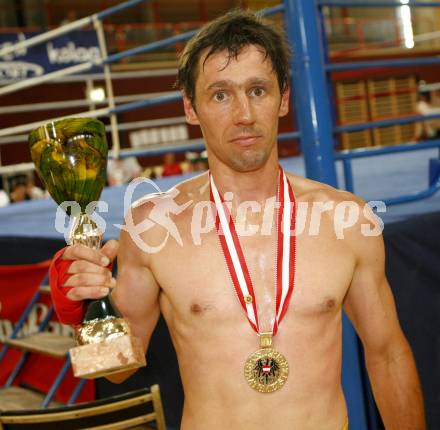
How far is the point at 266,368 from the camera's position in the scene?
1.62 m

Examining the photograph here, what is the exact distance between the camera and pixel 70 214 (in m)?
1.41

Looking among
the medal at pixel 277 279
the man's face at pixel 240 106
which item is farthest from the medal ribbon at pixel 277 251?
the man's face at pixel 240 106

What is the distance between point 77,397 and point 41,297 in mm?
604

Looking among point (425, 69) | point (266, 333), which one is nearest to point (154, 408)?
point (266, 333)

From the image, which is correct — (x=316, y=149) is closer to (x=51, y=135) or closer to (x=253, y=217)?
(x=253, y=217)

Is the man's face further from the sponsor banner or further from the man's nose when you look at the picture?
the sponsor banner

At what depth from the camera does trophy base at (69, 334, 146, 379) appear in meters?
1.18

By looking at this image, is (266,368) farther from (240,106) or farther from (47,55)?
(47,55)

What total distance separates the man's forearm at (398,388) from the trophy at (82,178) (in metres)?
0.79

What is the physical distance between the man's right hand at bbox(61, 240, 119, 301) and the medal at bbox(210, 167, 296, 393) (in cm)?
47

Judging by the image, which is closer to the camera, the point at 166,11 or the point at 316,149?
the point at 316,149

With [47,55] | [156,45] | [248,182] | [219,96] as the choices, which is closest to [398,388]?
[248,182]

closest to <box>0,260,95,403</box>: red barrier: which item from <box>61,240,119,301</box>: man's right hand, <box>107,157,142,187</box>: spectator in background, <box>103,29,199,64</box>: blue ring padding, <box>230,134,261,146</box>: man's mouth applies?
<box>103,29,199,64</box>: blue ring padding

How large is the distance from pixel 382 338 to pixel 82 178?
0.90 m
